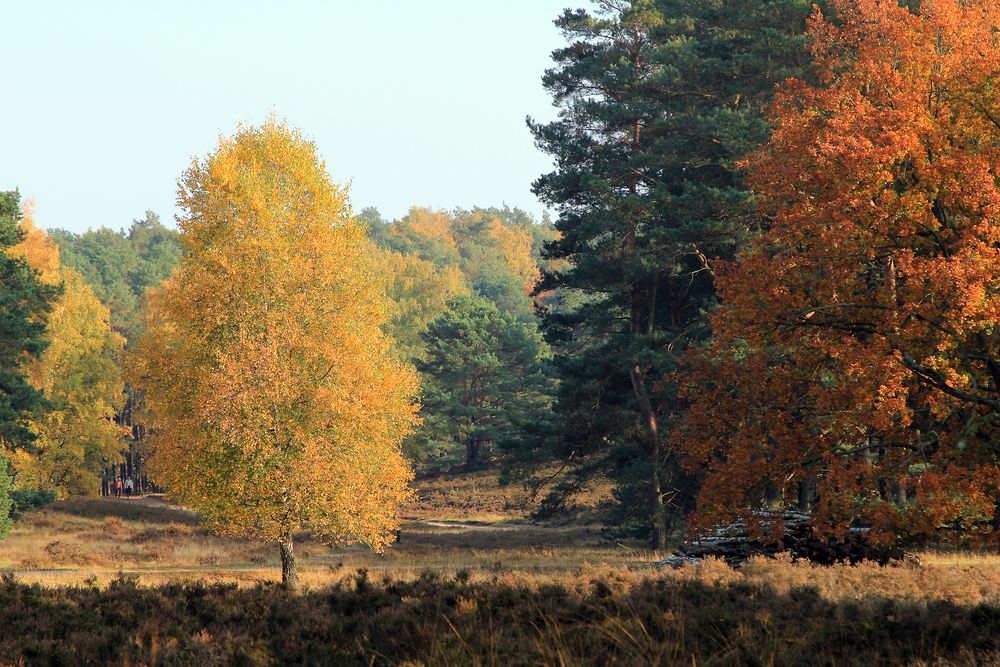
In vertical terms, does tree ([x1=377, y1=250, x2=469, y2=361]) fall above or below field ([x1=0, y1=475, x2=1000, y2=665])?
above

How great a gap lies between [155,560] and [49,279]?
1021 inches

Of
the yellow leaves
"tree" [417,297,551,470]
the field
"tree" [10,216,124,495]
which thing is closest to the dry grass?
the field

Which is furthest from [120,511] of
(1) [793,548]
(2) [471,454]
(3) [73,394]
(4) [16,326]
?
(1) [793,548]

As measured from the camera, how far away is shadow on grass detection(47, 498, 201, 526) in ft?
158

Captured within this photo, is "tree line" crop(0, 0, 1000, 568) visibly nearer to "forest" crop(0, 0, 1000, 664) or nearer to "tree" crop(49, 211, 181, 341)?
"forest" crop(0, 0, 1000, 664)

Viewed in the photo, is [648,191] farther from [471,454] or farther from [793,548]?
[471,454]

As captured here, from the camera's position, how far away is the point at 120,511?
163ft

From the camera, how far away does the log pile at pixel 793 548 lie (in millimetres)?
20891

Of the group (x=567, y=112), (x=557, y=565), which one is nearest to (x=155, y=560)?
(x=557, y=565)

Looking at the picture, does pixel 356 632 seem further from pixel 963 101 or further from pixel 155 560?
pixel 155 560

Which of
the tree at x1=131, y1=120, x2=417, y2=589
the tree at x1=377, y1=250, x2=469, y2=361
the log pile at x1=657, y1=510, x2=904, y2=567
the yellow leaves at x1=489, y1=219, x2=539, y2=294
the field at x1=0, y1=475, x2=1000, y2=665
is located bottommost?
the log pile at x1=657, y1=510, x2=904, y2=567

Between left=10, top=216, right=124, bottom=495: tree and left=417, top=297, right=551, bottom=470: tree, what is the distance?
20.1 m

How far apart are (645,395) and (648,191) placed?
25.2 ft

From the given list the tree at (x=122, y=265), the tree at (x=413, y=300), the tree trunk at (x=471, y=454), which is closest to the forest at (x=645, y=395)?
the tree trunk at (x=471, y=454)
